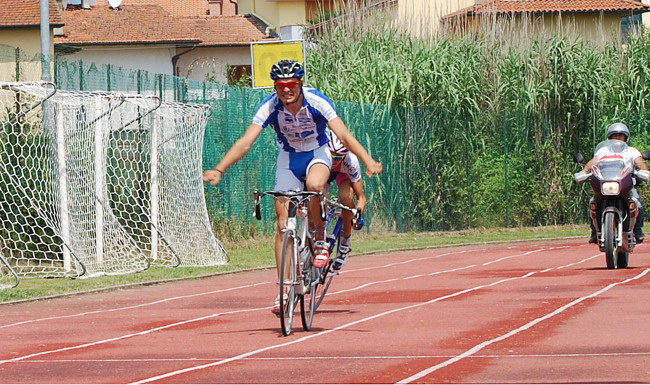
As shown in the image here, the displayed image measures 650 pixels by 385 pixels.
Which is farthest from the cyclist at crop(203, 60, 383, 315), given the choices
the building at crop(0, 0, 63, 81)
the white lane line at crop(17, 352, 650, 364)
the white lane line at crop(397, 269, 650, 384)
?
the building at crop(0, 0, 63, 81)

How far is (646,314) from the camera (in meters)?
11.5

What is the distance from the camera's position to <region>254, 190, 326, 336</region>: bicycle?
10.5 m

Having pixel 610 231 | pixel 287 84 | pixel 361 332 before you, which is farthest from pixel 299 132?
pixel 610 231

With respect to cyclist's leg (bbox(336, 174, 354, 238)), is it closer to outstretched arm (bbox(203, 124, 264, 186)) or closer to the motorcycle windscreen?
outstretched arm (bbox(203, 124, 264, 186))

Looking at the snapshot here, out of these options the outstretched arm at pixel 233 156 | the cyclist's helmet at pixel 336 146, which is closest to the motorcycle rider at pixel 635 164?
the cyclist's helmet at pixel 336 146

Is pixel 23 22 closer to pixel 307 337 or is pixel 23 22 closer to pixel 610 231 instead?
pixel 610 231

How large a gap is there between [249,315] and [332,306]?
0.98 meters

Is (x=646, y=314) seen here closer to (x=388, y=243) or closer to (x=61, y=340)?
(x=61, y=340)

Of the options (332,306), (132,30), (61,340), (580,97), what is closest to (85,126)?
(332,306)

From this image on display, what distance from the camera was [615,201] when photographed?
16.8 m

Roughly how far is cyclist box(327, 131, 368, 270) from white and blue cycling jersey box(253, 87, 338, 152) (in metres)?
0.61

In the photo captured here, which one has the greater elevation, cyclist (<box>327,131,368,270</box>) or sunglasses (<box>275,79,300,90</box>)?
sunglasses (<box>275,79,300,90</box>)

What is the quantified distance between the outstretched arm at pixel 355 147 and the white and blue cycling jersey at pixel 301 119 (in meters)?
0.15

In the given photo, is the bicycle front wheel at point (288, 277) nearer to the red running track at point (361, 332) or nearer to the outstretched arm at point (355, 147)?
the red running track at point (361, 332)
